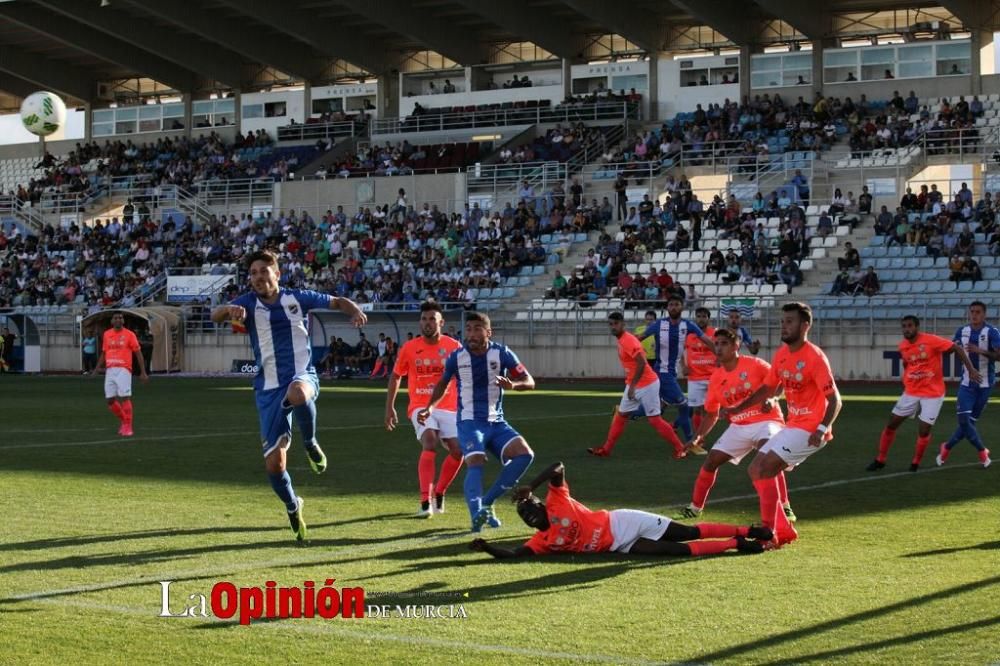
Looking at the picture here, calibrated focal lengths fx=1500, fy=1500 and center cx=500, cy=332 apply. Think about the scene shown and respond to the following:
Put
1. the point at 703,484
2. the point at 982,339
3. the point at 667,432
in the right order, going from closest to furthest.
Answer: the point at 703,484
the point at 982,339
the point at 667,432

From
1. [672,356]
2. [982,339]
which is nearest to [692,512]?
[982,339]

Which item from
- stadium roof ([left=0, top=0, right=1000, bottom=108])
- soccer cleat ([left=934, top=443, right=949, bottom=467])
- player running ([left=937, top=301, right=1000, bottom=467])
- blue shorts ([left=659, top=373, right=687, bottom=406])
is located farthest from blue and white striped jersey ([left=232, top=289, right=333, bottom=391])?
stadium roof ([left=0, top=0, right=1000, bottom=108])

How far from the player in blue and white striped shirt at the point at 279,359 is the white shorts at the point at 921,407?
8193 mm

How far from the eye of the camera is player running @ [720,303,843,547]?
1100 cm

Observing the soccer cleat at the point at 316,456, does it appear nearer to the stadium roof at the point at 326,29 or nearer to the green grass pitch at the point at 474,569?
the green grass pitch at the point at 474,569

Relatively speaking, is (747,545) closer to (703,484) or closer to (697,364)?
(703,484)

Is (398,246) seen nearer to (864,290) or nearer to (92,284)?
(92,284)

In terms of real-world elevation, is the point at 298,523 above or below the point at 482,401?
below

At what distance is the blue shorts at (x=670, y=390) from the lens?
2111 centimetres

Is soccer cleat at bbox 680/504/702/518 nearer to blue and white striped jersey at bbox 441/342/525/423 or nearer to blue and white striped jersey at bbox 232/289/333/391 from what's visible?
blue and white striped jersey at bbox 441/342/525/423

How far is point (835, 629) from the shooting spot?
7980mm

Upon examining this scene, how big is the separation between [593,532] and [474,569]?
977 mm

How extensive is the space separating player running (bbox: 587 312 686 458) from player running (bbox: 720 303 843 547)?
782 centimetres

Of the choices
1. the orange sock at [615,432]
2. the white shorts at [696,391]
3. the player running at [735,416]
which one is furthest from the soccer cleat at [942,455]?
the player running at [735,416]
